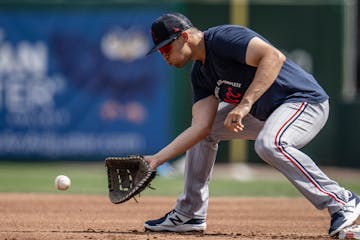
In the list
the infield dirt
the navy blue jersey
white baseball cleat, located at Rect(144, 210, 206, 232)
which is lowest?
the infield dirt

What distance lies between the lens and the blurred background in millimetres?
13969

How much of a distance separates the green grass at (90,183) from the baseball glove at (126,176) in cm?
362

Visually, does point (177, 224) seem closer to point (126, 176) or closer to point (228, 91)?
point (126, 176)

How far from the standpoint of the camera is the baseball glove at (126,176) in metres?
5.43

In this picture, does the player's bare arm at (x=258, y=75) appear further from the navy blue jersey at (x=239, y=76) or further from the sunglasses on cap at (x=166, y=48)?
the sunglasses on cap at (x=166, y=48)

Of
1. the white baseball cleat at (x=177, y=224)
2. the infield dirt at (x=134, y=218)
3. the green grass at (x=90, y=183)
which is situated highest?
the white baseball cleat at (x=177, y=224)

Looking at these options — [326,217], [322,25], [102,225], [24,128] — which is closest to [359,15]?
[322,25]

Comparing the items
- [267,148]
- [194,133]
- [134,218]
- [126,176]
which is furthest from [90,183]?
[267,148]

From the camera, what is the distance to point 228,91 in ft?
18.1

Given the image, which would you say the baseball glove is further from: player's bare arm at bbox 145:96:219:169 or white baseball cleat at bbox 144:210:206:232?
white baseball cleat at bbox 144:210:206:232

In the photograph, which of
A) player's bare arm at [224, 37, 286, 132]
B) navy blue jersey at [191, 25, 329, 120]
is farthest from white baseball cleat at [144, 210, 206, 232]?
player's bare arm at [224, 37, 286, 132]

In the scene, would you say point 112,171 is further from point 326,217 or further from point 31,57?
point 31,57

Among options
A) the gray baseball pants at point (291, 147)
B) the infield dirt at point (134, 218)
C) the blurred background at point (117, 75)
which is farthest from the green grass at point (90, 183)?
the gray baseball pants at point (291, 147)

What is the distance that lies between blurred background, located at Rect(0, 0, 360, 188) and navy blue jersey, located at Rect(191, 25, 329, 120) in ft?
27.0
